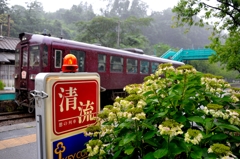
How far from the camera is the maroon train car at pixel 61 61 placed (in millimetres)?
6641

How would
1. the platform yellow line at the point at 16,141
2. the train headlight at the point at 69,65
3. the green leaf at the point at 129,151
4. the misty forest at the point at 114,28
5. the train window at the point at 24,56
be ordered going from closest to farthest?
the green leaf at the point at 129,151 → the train headlight at the point at 69,65 → the platform yellow line at the point at 16,141 → the train window at the point at 24,56 → the misty forest at the point at 114,28

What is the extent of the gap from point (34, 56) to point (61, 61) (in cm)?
99

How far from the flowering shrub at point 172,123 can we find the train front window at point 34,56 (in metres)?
5.73

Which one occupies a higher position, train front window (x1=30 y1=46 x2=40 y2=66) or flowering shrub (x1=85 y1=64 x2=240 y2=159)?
train front window (x1=30 y1=46 x2=40 y2=66)

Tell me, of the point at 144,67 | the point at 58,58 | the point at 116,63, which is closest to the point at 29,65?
the point at 58,58

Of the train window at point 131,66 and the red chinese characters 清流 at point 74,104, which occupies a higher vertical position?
the train window at point 131,66

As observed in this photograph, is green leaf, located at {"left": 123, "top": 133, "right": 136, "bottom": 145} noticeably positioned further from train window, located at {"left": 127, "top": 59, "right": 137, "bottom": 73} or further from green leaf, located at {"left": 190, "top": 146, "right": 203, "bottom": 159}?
train window, located at {"left": 127, "top": 59, "right": 137, "bottom": 73}

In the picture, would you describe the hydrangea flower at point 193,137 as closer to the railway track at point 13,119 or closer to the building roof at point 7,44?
the railway track at point 13,119

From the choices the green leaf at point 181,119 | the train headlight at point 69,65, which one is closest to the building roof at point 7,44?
the train headlight at point 69,65

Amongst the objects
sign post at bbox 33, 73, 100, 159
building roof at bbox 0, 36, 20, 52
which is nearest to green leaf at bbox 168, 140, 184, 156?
sign post at bbox 33, 73, 100, 159

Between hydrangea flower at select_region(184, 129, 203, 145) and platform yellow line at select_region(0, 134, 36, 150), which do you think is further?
platform yellow line at select_region(0, 134, 36, 150)

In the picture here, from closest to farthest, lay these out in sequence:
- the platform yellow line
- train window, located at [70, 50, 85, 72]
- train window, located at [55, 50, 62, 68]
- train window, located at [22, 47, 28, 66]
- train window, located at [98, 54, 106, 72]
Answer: the platform yellow line < train window, located at [55, 50, 62, 68] < train window, located at [22, 47, 28, 66] < train window, located at [70, 50, 85, 72] < train window, located at [98, 54, 106, 72]

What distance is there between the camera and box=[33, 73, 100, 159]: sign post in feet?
4.73

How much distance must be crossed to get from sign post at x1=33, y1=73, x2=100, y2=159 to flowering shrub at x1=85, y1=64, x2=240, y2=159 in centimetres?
16
